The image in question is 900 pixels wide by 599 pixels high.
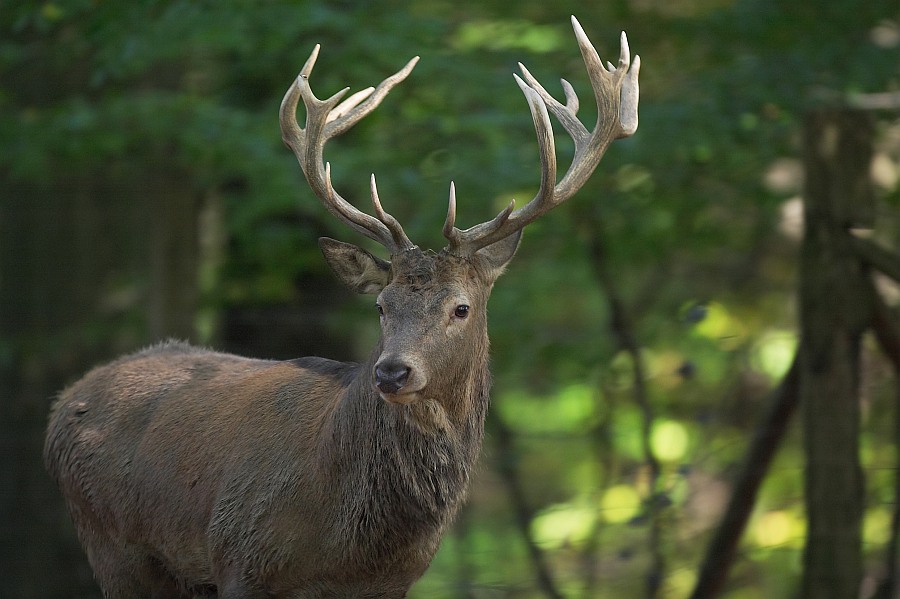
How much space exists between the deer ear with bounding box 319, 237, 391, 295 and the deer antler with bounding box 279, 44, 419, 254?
0.08 metres

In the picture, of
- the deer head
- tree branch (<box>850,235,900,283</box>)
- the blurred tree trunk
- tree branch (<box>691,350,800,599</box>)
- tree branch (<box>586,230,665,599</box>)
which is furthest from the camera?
the blurred tree trunk

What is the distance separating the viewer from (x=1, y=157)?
23.7 ft

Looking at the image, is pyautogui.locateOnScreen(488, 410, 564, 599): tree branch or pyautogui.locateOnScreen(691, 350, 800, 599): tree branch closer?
pyautogui.locateOnScreen(691, 350, 800, 599): tree branch

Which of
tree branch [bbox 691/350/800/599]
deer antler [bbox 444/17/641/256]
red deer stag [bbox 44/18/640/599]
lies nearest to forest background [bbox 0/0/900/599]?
tree branch [bbox 691/350/800/599]

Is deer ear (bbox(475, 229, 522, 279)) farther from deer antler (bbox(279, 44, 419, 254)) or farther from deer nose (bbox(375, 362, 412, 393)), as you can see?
deer nose (bbox(375, 362, 412, 393))

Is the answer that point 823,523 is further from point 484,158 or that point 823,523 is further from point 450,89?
point 450,89

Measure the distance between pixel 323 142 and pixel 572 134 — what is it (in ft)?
2.87

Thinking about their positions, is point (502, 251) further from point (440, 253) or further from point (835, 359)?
point (835, 359)

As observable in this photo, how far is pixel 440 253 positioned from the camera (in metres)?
4.10

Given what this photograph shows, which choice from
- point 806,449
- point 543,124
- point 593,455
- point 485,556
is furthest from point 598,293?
point 543,124

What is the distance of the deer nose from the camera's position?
371cm

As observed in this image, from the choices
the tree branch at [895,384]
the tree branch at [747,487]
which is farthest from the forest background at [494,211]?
the tree branch at [895,384]

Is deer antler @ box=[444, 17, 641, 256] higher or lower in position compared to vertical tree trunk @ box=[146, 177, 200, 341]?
higher

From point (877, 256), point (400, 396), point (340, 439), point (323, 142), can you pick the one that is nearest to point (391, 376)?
point (400, 396)
